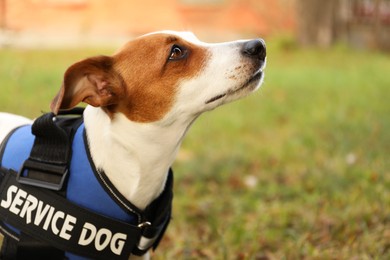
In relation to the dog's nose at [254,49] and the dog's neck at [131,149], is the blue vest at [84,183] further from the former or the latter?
the dog's nose at [254,49]

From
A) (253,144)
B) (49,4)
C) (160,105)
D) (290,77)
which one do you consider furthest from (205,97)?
(290,77)

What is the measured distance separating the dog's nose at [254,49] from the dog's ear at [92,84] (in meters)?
0.54

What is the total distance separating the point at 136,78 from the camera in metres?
2.54

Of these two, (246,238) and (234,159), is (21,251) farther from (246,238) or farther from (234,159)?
(234,159)

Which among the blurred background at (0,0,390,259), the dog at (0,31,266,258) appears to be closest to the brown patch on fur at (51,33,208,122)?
the dog at (0,31,266,258)

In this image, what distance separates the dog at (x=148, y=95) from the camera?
248 cm

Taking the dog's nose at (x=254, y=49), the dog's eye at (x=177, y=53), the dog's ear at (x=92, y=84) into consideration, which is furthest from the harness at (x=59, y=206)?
the dog's nose at (x=254, y=49)

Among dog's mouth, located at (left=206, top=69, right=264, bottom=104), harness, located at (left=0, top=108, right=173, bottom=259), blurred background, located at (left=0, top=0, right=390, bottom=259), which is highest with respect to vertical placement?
dog's mouth, located at (left=206, top=69, right=264, bottom=104)

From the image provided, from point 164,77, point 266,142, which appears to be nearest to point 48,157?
point 164,77

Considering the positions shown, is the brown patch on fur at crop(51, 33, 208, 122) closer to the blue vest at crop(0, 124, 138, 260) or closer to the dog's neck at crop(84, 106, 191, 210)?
the dog's neck at crop(84, 106, 191, 210)

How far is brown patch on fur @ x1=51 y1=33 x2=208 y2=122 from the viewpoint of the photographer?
247 cm

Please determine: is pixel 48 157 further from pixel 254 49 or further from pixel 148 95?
pixel 254 49

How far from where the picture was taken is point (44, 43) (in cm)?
977

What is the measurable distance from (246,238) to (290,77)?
6125mm
